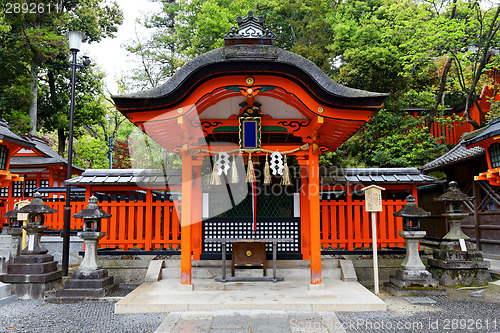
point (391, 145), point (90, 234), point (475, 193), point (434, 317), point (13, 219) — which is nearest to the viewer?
point (434, 317)

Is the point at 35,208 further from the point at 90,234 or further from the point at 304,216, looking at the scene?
the point at 304,216

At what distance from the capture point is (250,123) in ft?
21.9

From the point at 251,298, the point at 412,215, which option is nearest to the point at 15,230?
the point at 251,298

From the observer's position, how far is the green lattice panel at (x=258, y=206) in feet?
27.0

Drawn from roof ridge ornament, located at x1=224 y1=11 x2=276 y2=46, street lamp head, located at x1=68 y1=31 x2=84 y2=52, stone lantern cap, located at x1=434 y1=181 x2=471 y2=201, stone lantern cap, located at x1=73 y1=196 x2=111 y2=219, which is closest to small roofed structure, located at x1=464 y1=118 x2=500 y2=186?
stone lantern cap, located at x1=434 y1=181 x2=471 y2=201

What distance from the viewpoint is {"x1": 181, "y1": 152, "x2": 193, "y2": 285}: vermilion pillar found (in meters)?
6.53

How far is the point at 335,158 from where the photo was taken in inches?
Result: 661

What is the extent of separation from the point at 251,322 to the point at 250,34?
479 cm

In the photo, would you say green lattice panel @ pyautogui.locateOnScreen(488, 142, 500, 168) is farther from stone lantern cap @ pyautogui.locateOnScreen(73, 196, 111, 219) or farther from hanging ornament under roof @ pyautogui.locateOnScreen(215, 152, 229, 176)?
stone lantern cap @ pyautogui.locateOnScreen(73, 196, 111, 219)

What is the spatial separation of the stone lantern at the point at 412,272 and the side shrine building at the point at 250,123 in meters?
1.84

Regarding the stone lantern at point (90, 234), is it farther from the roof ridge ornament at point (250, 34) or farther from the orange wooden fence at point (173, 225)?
the roof ridge ornament at point (250, 34)

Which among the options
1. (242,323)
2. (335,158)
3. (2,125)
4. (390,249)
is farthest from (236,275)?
(335,158)

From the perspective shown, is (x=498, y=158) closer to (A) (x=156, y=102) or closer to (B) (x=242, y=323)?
(B) (x=242, y=323)

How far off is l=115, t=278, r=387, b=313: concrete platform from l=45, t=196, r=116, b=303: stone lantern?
31.3 inches
